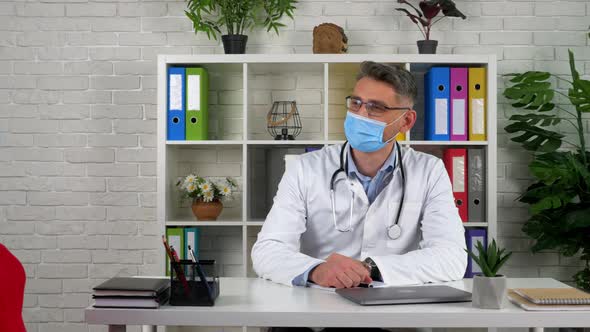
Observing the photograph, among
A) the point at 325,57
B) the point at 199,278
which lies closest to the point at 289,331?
the point at 199,278

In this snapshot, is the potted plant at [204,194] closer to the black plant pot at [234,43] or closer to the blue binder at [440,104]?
the black plant pot at [234,43]

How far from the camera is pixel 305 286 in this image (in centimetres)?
193

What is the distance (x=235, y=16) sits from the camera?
348 cm

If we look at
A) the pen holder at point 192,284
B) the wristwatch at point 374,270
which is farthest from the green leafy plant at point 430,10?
the pen holder at point 192,284

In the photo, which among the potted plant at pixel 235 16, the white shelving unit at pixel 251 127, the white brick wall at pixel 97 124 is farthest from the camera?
the white brick wall at pixel 97 124

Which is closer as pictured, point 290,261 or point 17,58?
point 290,261

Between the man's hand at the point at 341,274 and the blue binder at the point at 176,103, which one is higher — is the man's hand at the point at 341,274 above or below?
below

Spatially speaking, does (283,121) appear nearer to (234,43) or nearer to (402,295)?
(234,43)

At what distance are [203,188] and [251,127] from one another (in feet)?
1.59

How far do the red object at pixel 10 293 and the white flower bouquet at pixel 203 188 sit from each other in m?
1.96

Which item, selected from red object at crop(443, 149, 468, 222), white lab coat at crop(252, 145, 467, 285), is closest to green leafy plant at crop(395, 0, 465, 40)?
red object at crop(443, 149, 468, 222)

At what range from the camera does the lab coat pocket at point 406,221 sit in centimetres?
230

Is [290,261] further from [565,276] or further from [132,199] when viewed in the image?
[565,276]

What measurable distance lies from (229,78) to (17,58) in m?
1.11
